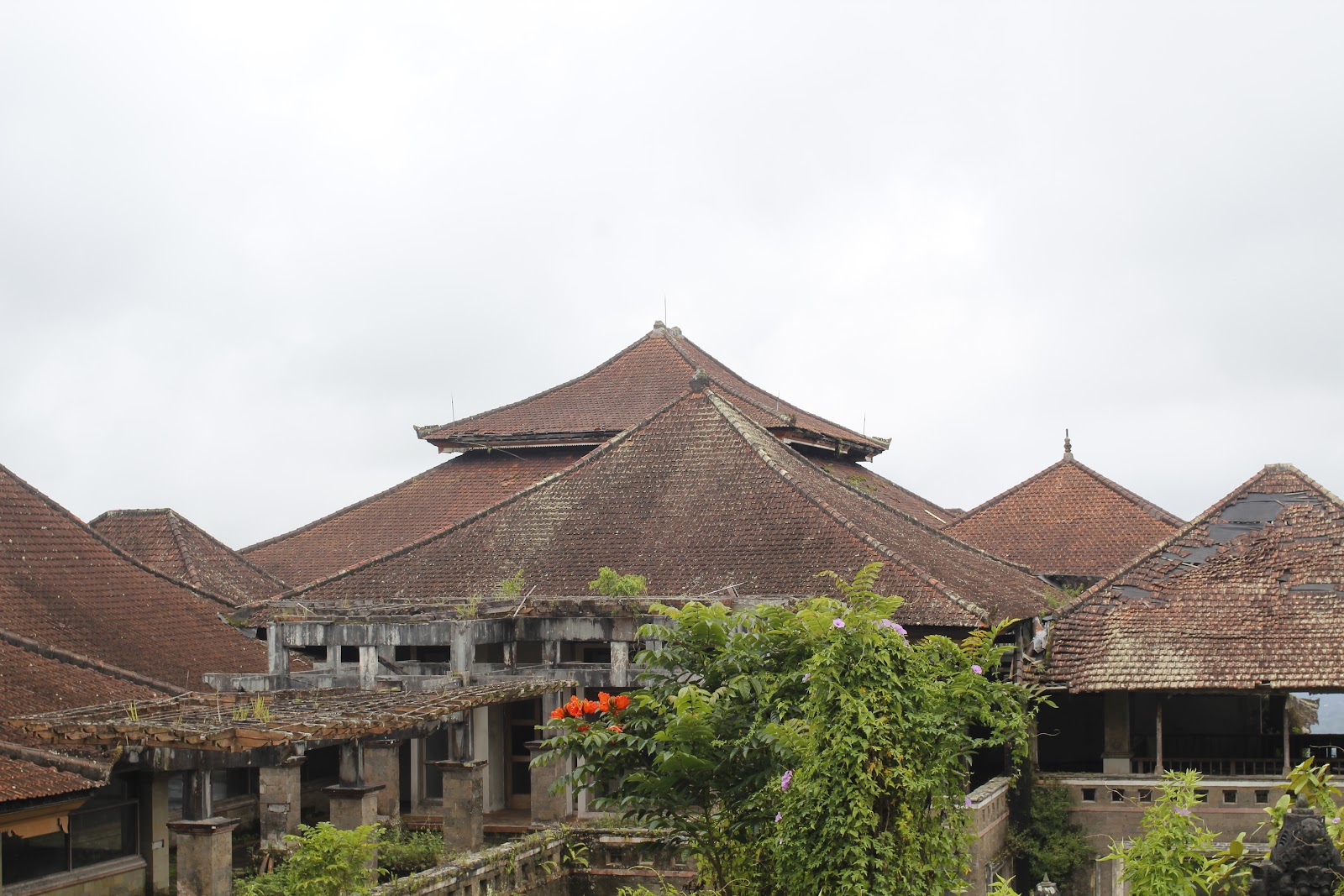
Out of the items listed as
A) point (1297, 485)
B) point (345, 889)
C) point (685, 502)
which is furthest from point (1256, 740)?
point (345, 889)

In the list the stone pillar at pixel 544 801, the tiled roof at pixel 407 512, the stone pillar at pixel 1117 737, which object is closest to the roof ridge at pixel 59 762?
the stone pillar at pixel 544 801

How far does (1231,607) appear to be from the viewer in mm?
21141

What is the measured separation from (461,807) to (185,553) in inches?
547

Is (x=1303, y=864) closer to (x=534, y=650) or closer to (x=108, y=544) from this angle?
(x=534, y=650)

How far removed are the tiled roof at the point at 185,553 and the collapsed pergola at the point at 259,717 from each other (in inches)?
394

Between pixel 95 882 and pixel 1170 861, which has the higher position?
pixel 1170 861

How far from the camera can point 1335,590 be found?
822 inches

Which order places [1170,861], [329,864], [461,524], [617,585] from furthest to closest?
1. [461,524]
2. [617,585]
3. [329,864]
4. [1170,861]

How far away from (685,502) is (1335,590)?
9739 millimetres

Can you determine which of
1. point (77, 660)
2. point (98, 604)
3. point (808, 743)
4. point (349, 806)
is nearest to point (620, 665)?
point (349, 806)

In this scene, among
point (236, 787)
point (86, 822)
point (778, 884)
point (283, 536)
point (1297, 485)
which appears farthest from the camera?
point (283, 536)

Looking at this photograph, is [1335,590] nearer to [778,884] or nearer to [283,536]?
[778,884]

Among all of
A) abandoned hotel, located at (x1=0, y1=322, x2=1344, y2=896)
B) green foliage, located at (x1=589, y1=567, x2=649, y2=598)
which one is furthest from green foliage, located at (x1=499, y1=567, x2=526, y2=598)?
green foliage, located at (x1=589, y1=567, x2=649, y2=598)

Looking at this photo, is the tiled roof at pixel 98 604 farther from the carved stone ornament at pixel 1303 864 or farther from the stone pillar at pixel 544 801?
the carved stone ornament at pixel 1303 864
